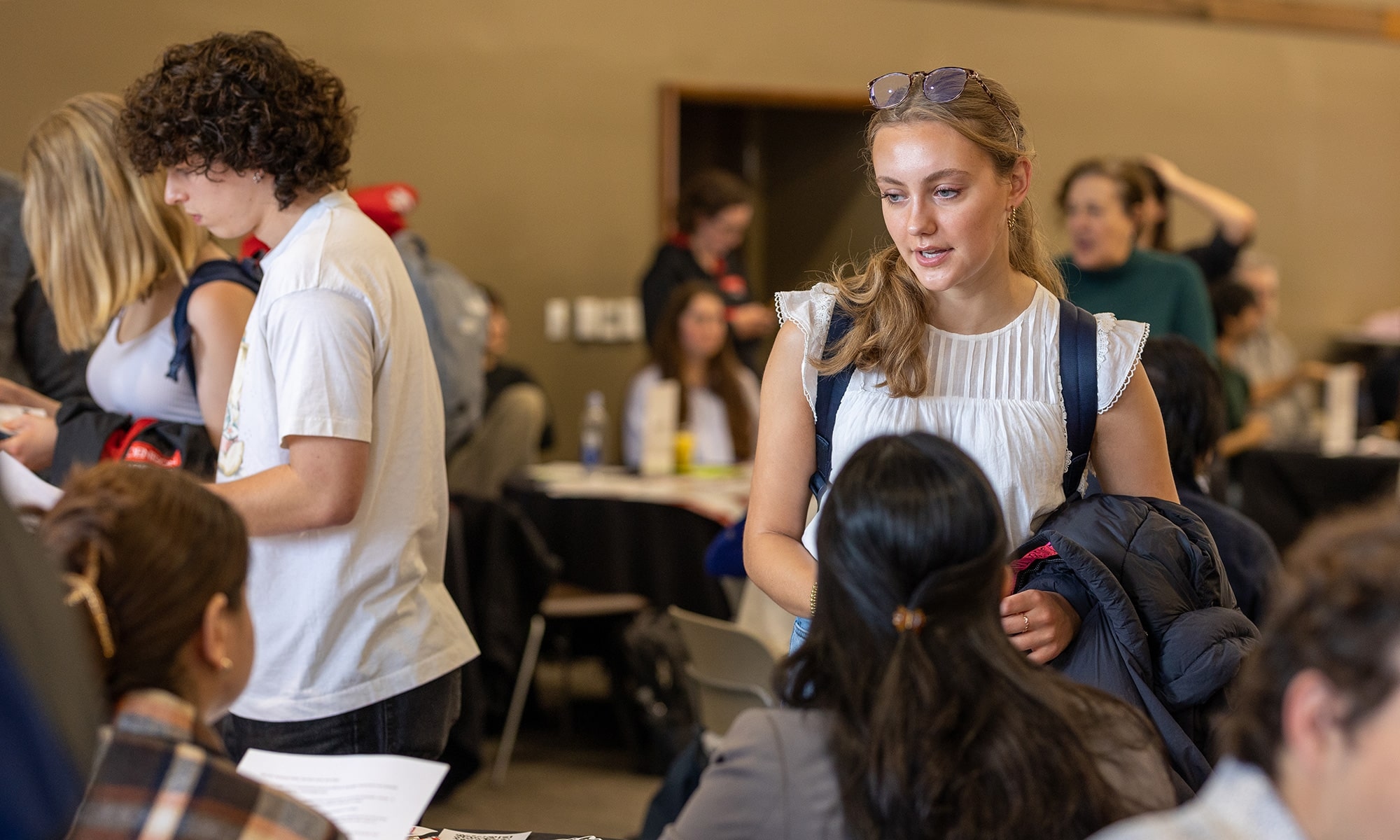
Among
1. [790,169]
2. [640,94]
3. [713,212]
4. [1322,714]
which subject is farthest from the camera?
[790,169]

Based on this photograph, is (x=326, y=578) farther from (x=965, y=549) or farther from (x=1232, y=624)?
(x=1232, y=624)

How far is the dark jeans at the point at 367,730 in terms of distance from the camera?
165 centimetres

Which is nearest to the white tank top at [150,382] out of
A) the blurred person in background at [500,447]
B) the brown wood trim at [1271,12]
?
the blurred person in background at [500,447]

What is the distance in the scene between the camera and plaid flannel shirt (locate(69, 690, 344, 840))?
3.24 feet

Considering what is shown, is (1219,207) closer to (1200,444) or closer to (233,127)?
(1200,444)

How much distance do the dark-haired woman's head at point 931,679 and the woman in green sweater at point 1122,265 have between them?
7.68 feet

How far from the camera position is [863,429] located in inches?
61.6

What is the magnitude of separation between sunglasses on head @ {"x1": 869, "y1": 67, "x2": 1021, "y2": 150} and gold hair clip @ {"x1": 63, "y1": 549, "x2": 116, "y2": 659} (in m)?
1.05

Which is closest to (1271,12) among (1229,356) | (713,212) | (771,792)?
(1229,356)

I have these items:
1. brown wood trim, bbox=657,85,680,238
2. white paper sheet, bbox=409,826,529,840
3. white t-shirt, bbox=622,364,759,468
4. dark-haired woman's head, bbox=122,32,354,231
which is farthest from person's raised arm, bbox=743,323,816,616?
brown wood trim, bbox=657,85,680,238

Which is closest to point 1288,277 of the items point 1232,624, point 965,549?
point 1232,624

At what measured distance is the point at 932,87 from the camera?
5.18ft

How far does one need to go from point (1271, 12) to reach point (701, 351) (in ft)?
15.2

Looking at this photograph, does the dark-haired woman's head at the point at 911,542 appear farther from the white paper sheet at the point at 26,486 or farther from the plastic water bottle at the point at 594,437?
the plastic water bottle at the point at 594,437
